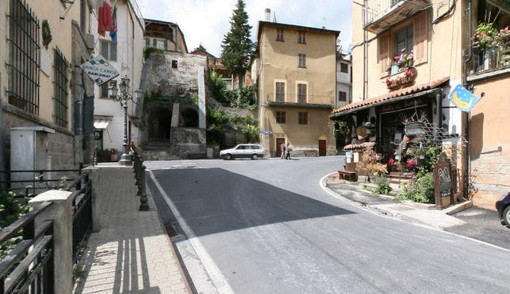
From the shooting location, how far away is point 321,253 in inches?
190

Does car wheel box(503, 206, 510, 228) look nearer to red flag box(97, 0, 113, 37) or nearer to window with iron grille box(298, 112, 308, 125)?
red flag box(97, 0, 113, 37)

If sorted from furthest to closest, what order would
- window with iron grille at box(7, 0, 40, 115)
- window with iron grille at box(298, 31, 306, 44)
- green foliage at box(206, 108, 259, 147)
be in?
window with iron grille at box(298, 31, 306, 44) → green foliage at box(206, 108, 259, 147) → window with iron grille at box(7, 0, 40, 115)

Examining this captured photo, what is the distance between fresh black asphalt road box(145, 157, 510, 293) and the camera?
3.87m

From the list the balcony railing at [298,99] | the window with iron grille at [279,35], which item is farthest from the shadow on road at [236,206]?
the window with iron grille at [279,35]

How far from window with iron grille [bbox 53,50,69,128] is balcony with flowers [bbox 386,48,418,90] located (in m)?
12.9

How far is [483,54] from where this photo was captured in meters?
9.62

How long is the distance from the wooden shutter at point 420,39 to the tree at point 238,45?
102 ft

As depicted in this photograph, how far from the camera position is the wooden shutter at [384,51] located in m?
13.5

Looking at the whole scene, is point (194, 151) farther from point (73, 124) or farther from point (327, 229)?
point (327, 229)

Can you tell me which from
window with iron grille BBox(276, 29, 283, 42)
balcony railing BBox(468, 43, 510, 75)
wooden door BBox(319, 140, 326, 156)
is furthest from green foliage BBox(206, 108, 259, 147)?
balcony railing BBox(468, 43, 510, 75)

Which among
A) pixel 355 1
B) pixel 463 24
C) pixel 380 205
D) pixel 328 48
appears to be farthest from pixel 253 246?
pixel 328 48

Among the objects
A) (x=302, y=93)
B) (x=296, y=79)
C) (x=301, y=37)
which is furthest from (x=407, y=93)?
(x=301, y=37)

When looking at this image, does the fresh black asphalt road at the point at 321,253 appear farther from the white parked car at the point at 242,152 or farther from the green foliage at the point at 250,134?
the green foliage at the point at 250,134

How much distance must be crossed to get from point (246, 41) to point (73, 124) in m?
33.8
